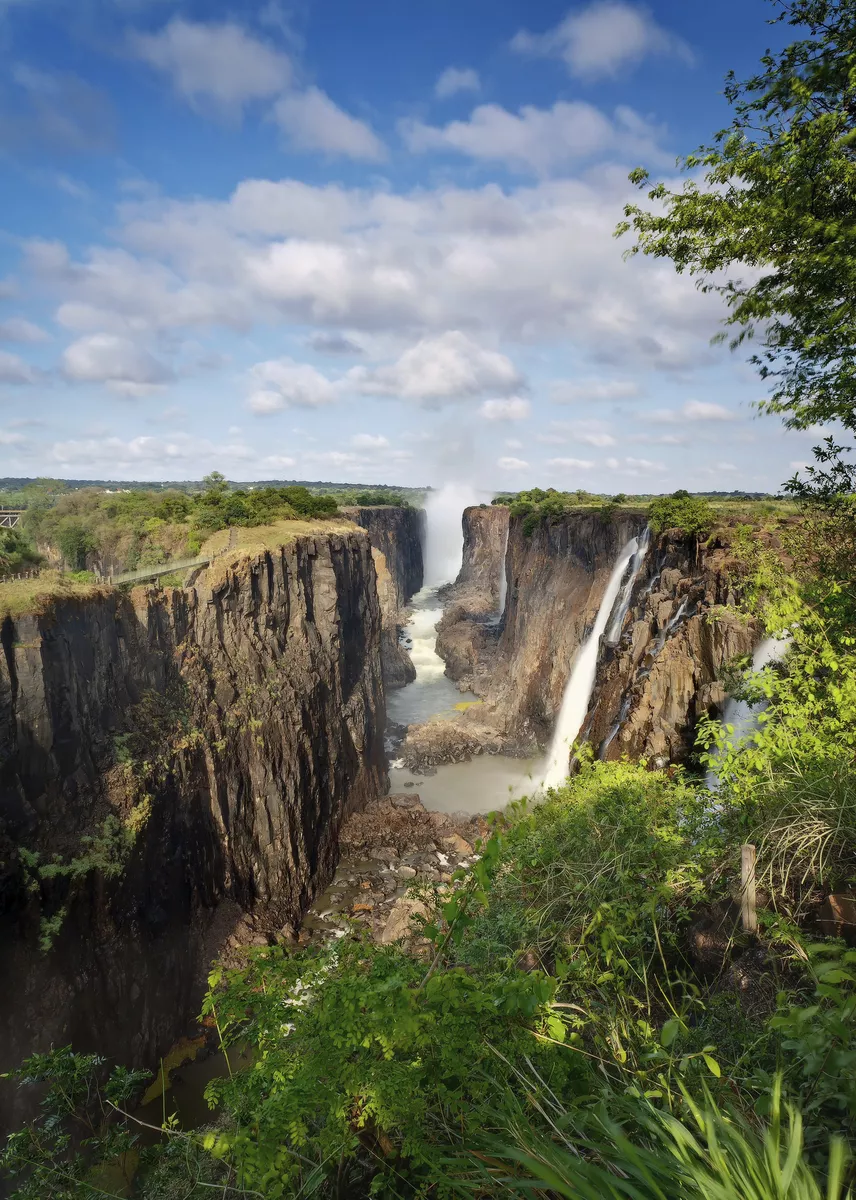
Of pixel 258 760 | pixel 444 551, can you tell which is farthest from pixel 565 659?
pixel 444 551

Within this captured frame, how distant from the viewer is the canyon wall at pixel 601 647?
1684cm

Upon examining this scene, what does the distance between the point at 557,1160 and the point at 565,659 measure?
102ft

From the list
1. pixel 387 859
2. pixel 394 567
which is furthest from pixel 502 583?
pixel 387 859

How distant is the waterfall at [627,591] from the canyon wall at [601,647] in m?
0.56

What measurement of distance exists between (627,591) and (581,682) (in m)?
5.37

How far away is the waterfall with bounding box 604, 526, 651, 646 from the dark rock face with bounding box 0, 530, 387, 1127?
13461mm

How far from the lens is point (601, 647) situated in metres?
24.9

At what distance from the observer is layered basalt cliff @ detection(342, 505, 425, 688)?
49.0m

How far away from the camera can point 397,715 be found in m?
42.4

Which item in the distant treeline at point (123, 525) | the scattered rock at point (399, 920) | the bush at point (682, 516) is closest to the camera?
the scattered rock at point (399, 920)

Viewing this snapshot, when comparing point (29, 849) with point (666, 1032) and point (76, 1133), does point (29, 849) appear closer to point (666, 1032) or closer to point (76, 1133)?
point (76, 1133)

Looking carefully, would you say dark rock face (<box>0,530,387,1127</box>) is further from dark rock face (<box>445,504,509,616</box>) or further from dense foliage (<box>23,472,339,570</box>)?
dark rock face (<box>445,504,509,616</box>)

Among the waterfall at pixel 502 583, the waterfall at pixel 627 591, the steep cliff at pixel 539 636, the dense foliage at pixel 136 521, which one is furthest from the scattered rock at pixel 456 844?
the waterfall at pixel 502 583

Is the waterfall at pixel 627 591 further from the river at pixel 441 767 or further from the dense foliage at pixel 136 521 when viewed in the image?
the dense foliage at pixel 136 521
